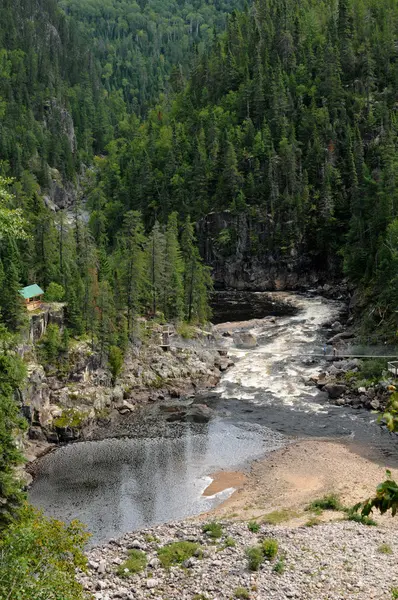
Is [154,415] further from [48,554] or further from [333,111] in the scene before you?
[333,111]

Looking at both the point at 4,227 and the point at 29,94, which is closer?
the point at 4,227

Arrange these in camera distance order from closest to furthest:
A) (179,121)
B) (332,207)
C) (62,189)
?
(332,207)
(179,121)
(62,189)

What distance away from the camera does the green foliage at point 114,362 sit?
5722cm

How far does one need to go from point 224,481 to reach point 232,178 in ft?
252

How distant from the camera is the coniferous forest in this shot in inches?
2472

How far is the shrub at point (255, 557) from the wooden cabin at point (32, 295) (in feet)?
97.6

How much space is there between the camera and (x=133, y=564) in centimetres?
3216

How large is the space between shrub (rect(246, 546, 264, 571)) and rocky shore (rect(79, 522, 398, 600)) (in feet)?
0.49

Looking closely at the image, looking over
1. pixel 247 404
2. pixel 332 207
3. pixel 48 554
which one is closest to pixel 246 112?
pixel 332 207

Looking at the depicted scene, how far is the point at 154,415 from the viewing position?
Result: 54.2 m

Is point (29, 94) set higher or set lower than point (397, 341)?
higher

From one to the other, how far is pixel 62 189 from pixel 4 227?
139 m

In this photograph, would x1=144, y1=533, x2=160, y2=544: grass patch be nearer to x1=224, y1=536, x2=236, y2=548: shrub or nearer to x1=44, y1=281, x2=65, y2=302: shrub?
x1=224, y1=536, x2=236, y2=548: shrub

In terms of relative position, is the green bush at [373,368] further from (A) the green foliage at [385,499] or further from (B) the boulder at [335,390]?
(A) the green foliage at [385,499]
